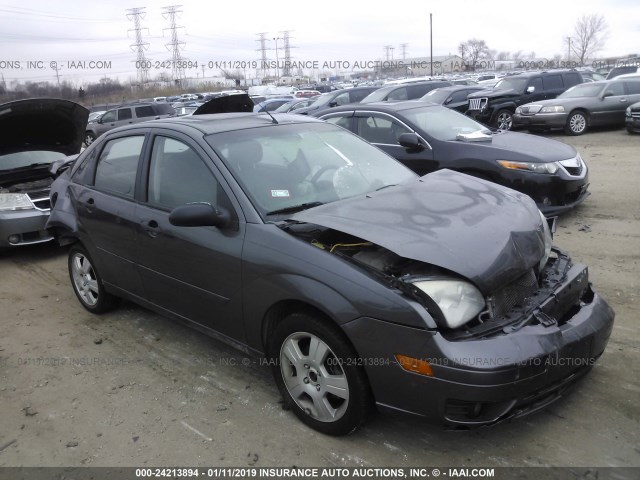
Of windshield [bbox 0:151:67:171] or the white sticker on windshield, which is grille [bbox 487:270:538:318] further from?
windshield [bbox 0:151:67:171]

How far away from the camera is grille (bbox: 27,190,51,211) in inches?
262

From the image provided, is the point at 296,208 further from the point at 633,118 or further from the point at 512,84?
the point at 512,84

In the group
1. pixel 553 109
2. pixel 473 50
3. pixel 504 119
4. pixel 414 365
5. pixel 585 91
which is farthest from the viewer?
pixel 473 50

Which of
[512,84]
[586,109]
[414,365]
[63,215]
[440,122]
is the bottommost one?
[414,365]

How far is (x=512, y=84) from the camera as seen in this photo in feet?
55.4

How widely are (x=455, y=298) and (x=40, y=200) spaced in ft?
19.3

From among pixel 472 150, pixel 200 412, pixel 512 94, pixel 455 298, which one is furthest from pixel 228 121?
pixel 512 94

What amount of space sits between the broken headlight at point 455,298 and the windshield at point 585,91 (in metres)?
15.0

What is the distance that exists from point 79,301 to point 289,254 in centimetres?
308

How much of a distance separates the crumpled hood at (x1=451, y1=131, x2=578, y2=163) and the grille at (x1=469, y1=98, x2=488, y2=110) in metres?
8.35

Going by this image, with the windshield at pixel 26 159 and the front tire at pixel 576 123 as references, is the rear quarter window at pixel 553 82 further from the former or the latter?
the windshield at pixel 26 159

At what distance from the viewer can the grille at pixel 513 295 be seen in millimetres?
2723

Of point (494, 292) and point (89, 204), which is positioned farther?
point (89, 204)

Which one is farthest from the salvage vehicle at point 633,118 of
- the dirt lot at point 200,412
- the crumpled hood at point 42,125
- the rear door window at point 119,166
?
the rear door window at point 119,166
